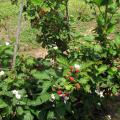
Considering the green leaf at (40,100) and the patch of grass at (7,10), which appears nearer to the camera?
the green leaf at (40,100)

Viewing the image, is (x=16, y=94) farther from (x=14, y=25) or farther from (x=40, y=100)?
(x=14, y=25)

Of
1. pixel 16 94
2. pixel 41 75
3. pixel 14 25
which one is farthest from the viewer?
pixel 14 25

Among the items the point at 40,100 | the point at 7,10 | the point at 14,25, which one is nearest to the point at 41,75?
the point at 40,100

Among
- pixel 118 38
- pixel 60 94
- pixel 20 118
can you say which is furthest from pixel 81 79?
pixel 118 38

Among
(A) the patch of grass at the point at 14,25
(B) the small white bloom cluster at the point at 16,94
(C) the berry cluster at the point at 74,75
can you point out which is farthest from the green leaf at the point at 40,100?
(A) the patch of grass at the point at 14,25

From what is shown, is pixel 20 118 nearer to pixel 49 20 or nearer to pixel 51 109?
pixel 51 109

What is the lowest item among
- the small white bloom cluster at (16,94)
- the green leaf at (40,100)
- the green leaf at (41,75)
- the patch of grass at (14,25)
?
the patch of grass at (14,25)

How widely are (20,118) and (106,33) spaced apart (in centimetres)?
152

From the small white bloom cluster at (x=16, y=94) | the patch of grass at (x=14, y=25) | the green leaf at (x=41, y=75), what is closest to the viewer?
the small white bloom cluster at (x=16, y=94)

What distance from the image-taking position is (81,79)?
396 cm

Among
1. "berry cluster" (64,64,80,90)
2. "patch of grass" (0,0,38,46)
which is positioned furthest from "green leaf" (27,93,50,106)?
"patch of grass" (0,0,38,46)

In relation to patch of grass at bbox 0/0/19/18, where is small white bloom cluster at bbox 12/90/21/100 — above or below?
above

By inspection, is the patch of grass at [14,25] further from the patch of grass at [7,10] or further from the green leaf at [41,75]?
the green leaf at [41,75]

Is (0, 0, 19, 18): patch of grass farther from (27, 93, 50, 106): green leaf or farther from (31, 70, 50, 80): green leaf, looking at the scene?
(27, 93, 50, 106): green leaf
